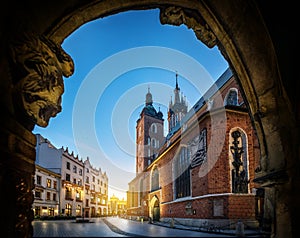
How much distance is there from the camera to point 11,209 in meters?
2.02

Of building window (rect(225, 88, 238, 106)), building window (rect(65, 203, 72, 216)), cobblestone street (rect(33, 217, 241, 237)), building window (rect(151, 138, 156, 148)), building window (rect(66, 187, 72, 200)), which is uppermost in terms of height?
building window (rect(225, 88, 238, 106))

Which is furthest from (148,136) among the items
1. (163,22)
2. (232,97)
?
(163,22)

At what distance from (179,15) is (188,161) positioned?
18830mm

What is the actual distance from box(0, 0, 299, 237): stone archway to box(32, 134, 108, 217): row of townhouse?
28861 millimetres

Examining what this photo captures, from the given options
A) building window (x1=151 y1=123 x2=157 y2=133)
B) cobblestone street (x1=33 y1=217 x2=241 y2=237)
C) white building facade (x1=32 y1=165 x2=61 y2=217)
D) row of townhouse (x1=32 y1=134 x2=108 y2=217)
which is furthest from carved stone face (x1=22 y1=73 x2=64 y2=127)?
building window (x1=151 y1=123 x2=157 y2=133)

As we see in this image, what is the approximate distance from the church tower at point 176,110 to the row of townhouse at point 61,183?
18.5 meters

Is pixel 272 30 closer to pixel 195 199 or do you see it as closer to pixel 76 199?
pixel 195 199

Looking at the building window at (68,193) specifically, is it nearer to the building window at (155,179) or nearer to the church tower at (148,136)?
the church tower at (148,136)

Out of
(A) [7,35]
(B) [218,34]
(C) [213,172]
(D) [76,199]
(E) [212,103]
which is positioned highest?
(E) [212,103]

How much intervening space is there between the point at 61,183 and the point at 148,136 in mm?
19296

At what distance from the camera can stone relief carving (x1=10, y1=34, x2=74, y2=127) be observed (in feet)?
6.59

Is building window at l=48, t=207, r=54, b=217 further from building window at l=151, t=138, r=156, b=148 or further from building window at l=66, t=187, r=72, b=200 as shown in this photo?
building window at l=151, t=138, r=156, b=148

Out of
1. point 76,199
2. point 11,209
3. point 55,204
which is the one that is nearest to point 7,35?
point 11,209

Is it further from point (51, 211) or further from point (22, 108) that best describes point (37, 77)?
point (51, 211)
